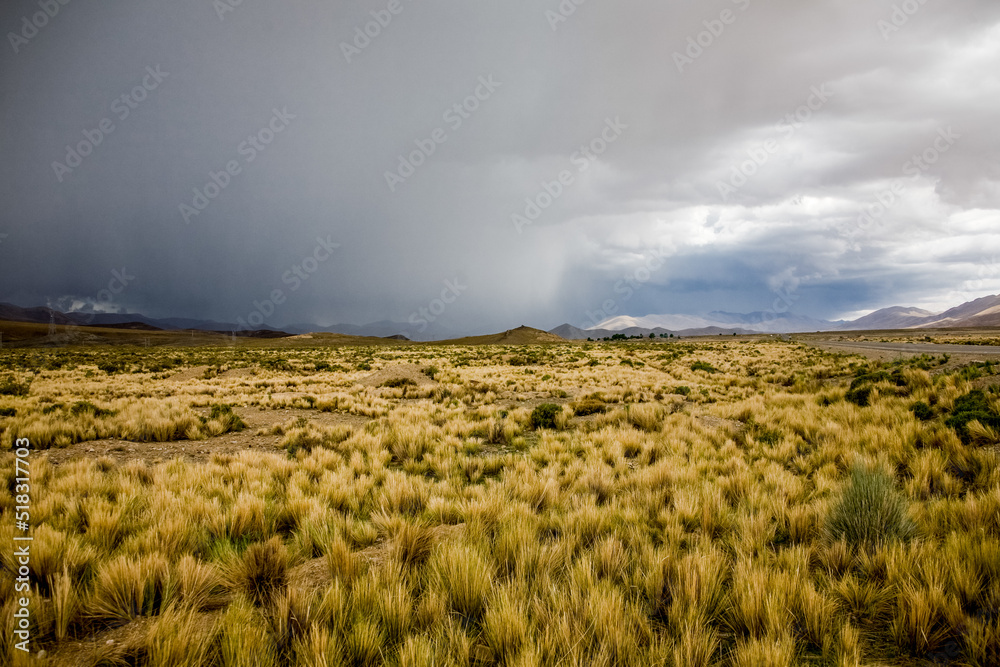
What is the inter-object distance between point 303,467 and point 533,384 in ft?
46.4

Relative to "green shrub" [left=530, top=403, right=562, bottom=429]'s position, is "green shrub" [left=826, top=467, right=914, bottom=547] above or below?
above

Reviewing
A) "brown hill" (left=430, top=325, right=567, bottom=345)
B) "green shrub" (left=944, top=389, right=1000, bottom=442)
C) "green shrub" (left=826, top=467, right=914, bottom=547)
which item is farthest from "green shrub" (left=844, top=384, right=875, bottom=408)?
"brown hill" (left=430, top=325, right=567, bottom=345)

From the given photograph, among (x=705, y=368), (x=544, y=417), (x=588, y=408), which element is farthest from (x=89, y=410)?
(x=705, y=368)

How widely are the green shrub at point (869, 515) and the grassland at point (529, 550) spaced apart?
0.02m

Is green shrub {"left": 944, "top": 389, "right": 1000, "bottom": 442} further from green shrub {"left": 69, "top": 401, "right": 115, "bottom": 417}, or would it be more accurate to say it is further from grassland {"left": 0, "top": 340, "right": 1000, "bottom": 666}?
green shrub {"left": 69, "top": 401, "right": 115, "bottom": 417}

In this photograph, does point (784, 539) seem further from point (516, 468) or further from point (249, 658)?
point (249, 658)

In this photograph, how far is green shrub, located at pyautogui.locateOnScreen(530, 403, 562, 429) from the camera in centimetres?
1094

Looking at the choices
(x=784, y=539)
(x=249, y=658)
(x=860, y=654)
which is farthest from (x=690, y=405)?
(x=249, y=658)

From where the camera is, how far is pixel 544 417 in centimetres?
1112

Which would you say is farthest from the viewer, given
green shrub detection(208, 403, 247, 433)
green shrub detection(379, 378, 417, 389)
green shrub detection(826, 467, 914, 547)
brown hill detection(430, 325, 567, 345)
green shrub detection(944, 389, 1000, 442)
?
brown hill detection(430, 325, 567, 345)

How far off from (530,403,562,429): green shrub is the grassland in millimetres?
2199

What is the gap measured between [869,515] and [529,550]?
324 cm

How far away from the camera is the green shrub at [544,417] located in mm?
10938

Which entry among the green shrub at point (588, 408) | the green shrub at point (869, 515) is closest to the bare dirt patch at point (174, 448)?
the green shrub at point (588, 408)
